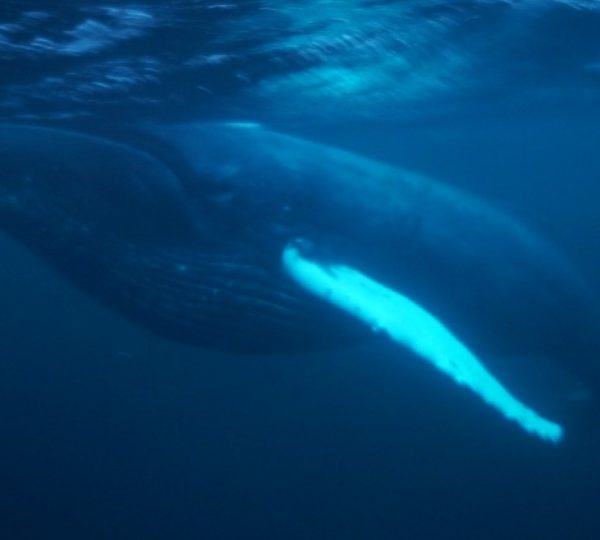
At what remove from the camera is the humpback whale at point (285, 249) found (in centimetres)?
638

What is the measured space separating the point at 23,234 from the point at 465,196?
4.69 m

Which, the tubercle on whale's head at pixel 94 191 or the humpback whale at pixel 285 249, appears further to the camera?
the tubercle on whale's head at pixel 94 191

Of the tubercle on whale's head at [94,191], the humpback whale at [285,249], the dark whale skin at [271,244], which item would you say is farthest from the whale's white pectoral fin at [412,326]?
the tubercle on whale's head at [94,191]

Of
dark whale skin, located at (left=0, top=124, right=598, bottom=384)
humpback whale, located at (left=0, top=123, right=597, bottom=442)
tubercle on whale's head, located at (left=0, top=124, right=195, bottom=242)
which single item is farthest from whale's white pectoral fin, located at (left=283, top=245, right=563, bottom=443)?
tubercle on whale's head, located at (left=0, top=124, right=195, bottom=242)

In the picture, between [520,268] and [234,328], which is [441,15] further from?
[234,328]

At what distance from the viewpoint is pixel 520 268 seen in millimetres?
6922

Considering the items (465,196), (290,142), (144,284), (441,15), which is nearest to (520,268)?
(465,196)

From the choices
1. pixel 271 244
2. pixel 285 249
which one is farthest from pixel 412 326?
pixel 271 244

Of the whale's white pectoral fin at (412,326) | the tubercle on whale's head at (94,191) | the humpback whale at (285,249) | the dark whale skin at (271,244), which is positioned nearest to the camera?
the whale's white pectoral fin at (412,326)

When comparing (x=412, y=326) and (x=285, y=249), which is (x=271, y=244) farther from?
(x=412, y=326)

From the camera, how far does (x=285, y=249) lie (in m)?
6.55

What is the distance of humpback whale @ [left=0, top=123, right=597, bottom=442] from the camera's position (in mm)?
6375

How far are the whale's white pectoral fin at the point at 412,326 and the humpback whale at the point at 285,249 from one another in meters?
0.02

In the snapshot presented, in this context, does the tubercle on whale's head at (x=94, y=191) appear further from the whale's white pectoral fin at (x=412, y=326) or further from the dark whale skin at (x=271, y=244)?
the whale's white pectoral fin at (x=412, y=326)
